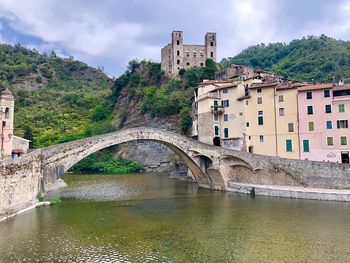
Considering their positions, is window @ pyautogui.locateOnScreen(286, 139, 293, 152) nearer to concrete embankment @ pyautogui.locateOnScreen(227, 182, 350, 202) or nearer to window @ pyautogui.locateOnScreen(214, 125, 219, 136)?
concrete embankment @ pyautogui.locateOnScreen(227, 182, 350, 202)

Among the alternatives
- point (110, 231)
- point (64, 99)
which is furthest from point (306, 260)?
point (64, 99)

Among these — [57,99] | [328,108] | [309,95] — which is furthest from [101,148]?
[57,99]

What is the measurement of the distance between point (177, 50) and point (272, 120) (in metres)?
40.2

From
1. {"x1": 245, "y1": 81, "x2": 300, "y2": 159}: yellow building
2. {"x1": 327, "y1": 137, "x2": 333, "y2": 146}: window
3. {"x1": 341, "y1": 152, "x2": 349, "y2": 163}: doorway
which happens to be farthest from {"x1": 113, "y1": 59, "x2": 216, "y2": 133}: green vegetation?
{"x1": 341, "y1": 152, "x2": 349, "y2": 163}: doorway

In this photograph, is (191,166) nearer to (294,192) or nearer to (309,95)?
(294,192)

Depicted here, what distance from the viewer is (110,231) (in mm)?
17547

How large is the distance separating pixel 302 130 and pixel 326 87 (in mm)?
4370

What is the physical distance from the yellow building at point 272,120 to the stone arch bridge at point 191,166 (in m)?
3.22

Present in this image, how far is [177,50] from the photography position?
68438mm

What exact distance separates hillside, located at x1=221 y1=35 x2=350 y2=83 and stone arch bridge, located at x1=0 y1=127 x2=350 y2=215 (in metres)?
25.0

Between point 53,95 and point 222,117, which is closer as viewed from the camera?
point 222,117

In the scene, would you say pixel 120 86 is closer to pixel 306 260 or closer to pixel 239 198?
pixel 239 198

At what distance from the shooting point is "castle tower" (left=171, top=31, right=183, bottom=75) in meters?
67.9

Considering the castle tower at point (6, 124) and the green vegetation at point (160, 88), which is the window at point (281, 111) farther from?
the castle tower at point (6, 124)
